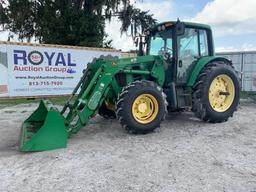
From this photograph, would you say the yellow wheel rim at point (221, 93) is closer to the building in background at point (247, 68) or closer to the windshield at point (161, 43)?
the windshield at point (161, 43)

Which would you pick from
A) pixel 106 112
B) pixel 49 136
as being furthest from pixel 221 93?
pixel 49 136

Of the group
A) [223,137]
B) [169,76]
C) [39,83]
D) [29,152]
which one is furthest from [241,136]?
[39,83]

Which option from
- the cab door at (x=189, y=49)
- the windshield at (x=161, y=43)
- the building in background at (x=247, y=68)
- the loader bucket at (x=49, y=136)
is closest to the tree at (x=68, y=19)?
the building in background at (x=247, y=68)

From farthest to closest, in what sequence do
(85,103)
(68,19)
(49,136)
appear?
1. (68,19)
2. (85,103)
3. (49,136)

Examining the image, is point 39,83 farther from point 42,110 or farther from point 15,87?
point 42,110

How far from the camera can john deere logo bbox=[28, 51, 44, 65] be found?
12.2 m

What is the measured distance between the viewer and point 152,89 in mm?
5730

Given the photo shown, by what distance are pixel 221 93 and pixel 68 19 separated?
41.3ft

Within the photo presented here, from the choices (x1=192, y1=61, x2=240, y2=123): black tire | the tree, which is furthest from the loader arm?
the tree

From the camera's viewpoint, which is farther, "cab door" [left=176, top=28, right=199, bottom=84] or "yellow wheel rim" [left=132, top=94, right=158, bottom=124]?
"cab door" [left=176, top=28, right=199, bottom=84]

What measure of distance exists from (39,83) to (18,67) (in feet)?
3.32

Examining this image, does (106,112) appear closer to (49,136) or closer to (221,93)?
(49,136)

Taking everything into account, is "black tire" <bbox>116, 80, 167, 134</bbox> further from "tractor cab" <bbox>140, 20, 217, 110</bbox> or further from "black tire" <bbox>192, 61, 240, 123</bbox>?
"black tire" <bbox>192, 61, 240, 123</bbox>

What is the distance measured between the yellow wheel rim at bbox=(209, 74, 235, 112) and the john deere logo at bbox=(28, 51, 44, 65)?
311 inches
